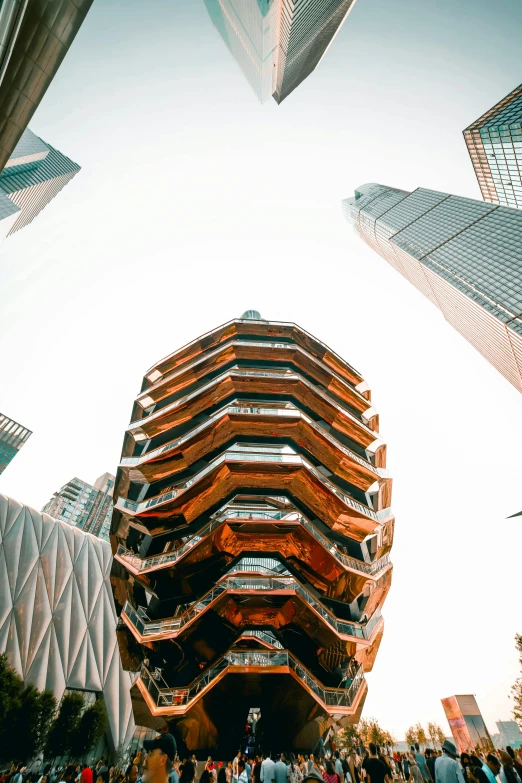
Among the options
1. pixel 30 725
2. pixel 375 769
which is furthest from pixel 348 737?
pixel 375 769

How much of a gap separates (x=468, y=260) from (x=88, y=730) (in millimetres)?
75958

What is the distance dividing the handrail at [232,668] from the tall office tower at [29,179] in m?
75.1

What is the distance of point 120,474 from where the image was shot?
101 ft

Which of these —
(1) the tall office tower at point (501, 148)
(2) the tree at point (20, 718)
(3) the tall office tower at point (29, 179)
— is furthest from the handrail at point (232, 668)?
(1) the tall office tower at point (501, 148)

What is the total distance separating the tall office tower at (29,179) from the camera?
78.3 m

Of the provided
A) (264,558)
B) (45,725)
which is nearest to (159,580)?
(264,558)

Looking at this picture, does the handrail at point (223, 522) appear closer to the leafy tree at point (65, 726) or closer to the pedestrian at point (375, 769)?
the pedestrian at point (375, 769)

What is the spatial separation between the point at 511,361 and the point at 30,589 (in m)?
67.6

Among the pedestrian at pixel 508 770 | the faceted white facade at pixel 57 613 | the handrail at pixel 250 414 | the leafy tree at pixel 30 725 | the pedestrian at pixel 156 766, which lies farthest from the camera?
the faceted white facade at pixel 57 613

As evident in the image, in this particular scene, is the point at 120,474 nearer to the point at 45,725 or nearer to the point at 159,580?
the point at 159,580

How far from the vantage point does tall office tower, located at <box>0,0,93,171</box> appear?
10.6 m

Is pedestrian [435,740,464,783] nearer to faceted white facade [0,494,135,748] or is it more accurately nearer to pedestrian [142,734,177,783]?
pedestrian [142,734,177,783]

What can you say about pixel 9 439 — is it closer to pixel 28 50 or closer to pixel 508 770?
pixel 28 50

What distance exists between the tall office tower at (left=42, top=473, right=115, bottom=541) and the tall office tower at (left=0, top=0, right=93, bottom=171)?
122 m
